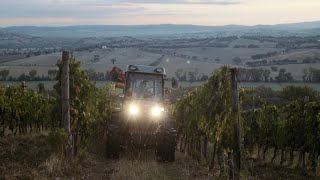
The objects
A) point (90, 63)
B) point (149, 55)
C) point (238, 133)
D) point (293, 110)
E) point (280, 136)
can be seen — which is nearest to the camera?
point (238, 133)

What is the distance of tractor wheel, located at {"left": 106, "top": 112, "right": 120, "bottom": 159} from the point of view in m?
12.4

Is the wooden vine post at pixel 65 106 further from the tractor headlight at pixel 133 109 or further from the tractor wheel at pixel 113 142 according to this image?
the tractor headlight at pixel 133 109

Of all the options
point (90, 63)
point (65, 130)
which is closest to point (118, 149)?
point (65, 130)

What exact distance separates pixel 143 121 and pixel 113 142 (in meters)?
1.05

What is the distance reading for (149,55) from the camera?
108 meters

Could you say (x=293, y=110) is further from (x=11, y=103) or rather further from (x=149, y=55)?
(x=149, y=55)

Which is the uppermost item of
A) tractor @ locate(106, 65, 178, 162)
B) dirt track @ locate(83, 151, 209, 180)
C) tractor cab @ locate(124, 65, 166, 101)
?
tractor cab @ locate(124, 65, 166, 101)

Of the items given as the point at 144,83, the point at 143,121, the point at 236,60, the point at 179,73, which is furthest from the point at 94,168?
the point at 236,60

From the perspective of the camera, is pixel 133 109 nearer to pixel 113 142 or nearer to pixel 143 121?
pixel 143 121

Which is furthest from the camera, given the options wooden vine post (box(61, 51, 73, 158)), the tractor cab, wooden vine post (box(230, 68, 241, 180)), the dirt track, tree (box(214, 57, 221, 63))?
tree (box(214, 57, 221, 63))

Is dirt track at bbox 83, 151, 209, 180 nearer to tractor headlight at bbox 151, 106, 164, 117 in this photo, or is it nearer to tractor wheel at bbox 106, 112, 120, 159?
tractor wheel at bbox 106, 112, 120, 159

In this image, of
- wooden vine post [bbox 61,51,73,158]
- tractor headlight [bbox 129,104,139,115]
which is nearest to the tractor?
tractor headlight [bbox 129,104,139,115]

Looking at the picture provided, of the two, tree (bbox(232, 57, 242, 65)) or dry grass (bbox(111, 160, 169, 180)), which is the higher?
dry grass (bbox(111, 160, 169, 180))

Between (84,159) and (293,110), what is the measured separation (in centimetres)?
688
